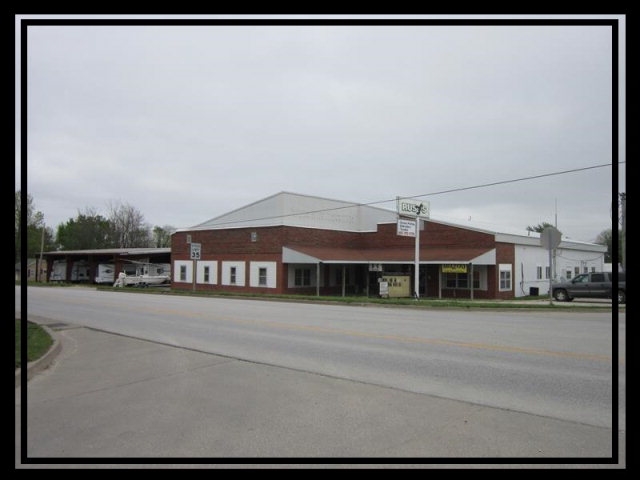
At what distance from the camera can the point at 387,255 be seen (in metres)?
39.9

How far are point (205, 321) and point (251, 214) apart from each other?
26963 millimetres

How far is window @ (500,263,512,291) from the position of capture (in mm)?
34812

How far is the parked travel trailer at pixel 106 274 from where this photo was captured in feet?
194

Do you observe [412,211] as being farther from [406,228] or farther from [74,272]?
[74,272]


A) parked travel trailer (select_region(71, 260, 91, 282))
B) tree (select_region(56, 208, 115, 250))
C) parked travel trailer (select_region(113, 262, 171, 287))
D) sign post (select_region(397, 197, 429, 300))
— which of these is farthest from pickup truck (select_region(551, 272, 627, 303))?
tree (select_region(56, 208, 115, 250))

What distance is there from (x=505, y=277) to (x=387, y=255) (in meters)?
9.14

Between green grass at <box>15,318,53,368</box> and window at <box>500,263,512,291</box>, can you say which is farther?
window at <box>500,263,512,291</box>

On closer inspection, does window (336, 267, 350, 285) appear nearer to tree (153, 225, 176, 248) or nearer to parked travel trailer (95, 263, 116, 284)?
parked travel trailer (95, 263, 116, 284)

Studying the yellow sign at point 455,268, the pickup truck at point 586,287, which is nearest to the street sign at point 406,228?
the yellow sign at point 455,268

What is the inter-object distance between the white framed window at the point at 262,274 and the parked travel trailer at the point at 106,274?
26.5m

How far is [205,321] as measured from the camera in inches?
655

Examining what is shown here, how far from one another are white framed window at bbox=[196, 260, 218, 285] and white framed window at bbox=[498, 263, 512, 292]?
934 inches
